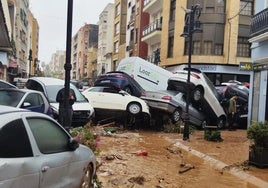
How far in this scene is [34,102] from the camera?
12.0 meters

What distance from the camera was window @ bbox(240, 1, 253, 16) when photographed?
34.4 metres

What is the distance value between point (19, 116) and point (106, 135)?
1121cm

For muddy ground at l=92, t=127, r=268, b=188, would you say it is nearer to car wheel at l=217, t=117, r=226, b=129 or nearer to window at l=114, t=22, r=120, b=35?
car wheel at l=217, t=117, r=226, b=129

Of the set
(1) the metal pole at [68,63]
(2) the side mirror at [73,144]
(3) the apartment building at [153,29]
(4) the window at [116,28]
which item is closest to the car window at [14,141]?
(2) the side mirror at [73,144]

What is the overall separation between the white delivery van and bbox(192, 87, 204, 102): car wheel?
264 cm

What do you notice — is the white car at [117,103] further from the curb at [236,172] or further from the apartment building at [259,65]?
the curb at [236,172]

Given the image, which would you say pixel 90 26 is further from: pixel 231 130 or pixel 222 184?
pixel 222 184

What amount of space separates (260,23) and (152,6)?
2653 centimetres

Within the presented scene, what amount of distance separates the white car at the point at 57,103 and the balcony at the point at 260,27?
23.3 ft

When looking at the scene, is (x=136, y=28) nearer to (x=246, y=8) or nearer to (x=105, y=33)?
Result: (x=246, y=8)

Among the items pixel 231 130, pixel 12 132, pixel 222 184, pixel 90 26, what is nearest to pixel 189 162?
pixel 222 184

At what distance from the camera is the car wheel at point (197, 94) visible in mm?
18516

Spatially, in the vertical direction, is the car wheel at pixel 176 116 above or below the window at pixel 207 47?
below

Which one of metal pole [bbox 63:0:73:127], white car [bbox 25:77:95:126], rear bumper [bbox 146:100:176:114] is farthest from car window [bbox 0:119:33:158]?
rear bumper [bbox 146:100:176:114]
